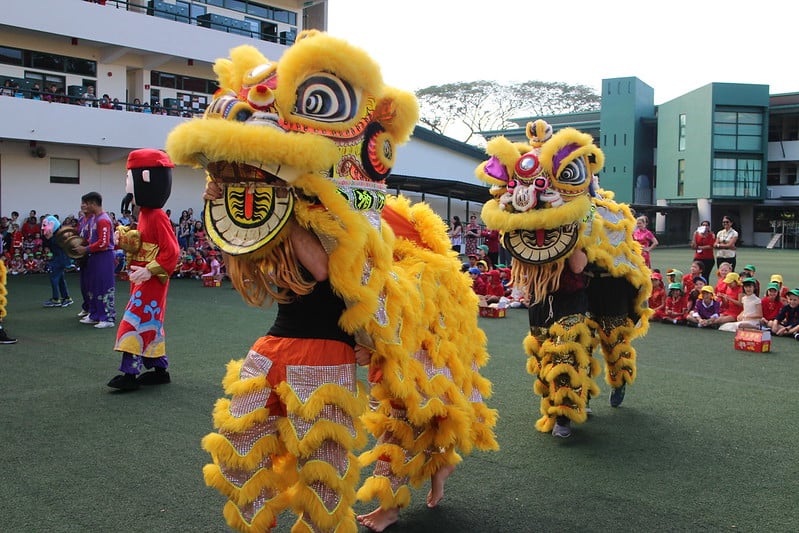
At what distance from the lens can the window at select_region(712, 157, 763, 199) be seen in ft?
116

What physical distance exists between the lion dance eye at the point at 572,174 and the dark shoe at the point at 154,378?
3570 millimetres

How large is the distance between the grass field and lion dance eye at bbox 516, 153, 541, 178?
171 centimetres

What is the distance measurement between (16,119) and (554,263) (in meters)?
16.9

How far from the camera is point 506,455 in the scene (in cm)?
433

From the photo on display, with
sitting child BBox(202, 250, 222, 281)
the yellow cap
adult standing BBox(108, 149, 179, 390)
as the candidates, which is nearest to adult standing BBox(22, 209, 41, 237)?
sitting child BBox(202, 250, 222, 281)

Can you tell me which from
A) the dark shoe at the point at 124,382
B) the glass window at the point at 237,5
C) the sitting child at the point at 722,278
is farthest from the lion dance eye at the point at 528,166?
the glass window at the point at 237,5

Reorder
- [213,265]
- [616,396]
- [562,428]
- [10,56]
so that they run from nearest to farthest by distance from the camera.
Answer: [562,428], [616,396], [213,265], [10,56]

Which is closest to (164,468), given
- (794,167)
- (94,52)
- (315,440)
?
(315,440)

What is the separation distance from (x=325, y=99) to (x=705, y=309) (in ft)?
28.4

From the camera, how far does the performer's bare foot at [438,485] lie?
11.4 ft

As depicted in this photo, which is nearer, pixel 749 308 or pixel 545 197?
pixel 545 197

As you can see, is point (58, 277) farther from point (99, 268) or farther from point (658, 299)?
point (658, 299)

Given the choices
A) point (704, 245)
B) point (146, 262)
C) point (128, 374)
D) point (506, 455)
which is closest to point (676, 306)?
point (704, 245)

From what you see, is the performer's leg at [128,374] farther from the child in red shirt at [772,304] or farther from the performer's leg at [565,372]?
the child in red shirt at [772,304]
